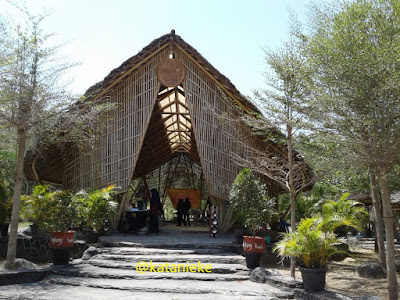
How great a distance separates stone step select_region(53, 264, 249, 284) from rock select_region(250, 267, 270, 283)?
0.59 ft

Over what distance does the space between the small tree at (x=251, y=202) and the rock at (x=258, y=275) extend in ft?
4.16

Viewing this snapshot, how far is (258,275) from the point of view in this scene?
6.59 meters

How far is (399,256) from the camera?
11.8m

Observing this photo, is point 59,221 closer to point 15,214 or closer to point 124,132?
point 15,214

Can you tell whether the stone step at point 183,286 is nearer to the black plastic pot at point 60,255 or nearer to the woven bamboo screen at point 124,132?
the black plastic pot at point 60,255

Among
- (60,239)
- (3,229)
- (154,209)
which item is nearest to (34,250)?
(3,229)

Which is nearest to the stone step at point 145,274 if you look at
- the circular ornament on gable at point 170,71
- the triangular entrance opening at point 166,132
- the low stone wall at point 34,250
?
the low stone wall at point 34,250

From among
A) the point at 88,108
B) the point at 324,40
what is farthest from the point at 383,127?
the point at 88,108

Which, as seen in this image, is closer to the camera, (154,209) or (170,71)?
(170,71)

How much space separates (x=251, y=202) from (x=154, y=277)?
8.16ft

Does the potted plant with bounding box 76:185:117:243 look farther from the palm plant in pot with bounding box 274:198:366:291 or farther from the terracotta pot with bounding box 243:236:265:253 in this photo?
the palm plant in pot with bounding box 274:198:366:291

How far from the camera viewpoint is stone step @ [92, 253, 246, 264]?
24.9 feet

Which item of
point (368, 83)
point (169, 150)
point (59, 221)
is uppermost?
point (169, 150)

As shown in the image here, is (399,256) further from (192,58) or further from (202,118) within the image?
(192,58)
